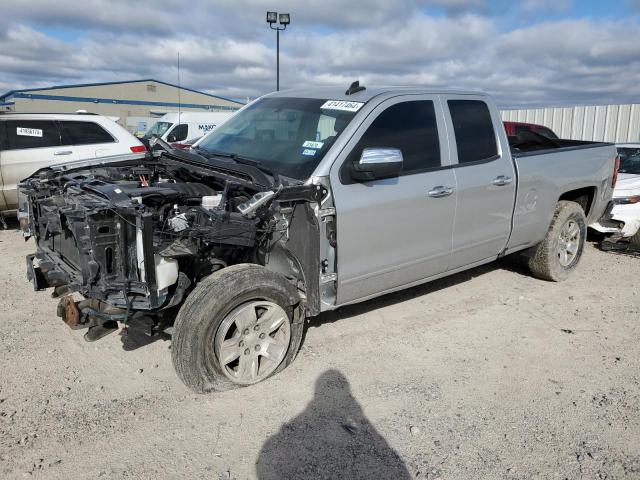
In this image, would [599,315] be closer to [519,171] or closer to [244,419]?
[519,171]

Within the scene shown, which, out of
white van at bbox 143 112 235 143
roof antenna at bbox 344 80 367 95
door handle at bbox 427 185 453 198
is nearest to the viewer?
door handle at bbox 427 185 453 198

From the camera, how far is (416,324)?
182 inches

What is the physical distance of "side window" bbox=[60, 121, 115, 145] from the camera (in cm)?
816

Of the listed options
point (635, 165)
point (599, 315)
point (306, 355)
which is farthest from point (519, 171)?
point (635, 165)

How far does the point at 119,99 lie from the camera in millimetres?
39656

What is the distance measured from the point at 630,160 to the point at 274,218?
7226 millimetres

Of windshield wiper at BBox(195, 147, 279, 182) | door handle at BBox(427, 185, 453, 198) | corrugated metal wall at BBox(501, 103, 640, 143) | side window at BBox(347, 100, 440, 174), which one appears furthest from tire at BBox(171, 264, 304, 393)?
corrugated metal wall at BBox(501, 103, 640, 143)

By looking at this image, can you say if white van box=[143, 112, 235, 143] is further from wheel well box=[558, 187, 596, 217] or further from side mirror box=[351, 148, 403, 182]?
side mirror box=[351, 148, 403, 182]

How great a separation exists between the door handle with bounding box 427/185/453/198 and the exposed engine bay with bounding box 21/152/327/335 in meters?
1.06

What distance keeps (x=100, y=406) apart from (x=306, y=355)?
1467 millimetres

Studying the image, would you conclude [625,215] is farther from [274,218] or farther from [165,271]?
[165,271]

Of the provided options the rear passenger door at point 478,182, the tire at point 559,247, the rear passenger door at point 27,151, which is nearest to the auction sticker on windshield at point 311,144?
the rear passenger door at point 478,182

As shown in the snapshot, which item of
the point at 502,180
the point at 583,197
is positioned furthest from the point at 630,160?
the point at 502,180

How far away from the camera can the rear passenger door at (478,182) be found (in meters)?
4.38
